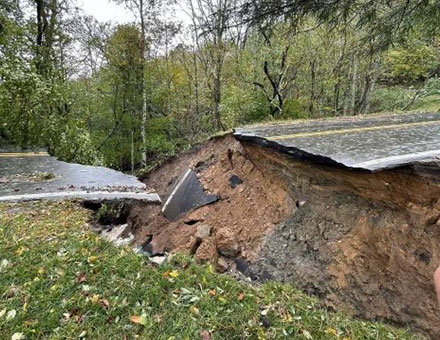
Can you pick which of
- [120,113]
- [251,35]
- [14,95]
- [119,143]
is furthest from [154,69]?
[251,35]

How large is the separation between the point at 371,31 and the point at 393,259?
316 cm

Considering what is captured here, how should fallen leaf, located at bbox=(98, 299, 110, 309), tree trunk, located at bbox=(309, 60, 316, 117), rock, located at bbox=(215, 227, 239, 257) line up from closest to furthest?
fallen leaf, located at bbox=(98, 299, 110, 309)
rock, located at bbox=(215, 227, 239, 257)
tree trunk, located at bbox=(309, 60, 316, 117)

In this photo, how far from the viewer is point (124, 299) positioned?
5.83ft

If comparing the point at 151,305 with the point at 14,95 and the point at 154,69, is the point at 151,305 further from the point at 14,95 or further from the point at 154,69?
the point at 154,69

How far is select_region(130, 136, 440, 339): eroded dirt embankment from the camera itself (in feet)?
8.52

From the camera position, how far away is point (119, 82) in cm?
977

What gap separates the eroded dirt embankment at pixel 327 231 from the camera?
2596 mm

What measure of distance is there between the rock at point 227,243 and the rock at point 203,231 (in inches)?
4.6

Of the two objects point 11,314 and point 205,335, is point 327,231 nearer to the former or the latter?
point 205,335

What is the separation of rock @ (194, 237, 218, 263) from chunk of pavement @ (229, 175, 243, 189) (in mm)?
969

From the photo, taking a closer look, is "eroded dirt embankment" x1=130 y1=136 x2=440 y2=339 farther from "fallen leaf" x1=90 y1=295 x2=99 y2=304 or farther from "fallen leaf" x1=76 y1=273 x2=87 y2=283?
"fallen leaf" x1=90 y1=295 x2=99 y2=304

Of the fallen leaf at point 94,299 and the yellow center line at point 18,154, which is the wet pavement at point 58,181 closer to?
the yellow center line at point 18,154

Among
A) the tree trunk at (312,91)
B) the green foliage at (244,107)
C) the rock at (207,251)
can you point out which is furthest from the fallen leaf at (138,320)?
the tree trunk at (312,91)

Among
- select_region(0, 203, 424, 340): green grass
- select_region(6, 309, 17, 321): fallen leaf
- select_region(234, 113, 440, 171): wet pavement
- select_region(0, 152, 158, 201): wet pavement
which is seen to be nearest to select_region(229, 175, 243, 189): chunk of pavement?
select_region(234, 113, 440, 171): wet pavement
